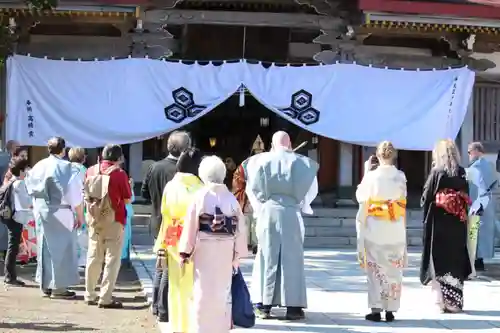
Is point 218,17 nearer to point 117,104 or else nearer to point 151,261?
point 117,104

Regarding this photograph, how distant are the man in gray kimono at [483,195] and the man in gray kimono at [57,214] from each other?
202 inches

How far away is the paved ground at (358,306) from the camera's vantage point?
6.96m

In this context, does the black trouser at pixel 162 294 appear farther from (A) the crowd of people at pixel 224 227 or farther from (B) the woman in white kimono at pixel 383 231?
(B) the woman in white kimono at pixel 383 231

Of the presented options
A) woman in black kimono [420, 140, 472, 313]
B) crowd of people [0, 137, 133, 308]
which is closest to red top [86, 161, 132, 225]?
crowd of people [0, 137, 133, 308]

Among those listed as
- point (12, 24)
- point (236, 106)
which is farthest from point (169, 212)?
point (236, 106)

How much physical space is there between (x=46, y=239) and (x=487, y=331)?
461cm

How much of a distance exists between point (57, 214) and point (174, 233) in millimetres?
2712

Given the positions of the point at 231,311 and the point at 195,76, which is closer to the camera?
the point at 231,311

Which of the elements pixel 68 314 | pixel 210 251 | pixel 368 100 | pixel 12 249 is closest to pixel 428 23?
pixel 368 100

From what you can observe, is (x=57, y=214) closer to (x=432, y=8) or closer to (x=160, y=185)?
(x=160, y=185)

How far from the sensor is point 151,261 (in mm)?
10969

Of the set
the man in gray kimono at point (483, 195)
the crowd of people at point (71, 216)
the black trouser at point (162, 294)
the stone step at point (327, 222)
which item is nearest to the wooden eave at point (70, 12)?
the crowd of people at point (71, 216)

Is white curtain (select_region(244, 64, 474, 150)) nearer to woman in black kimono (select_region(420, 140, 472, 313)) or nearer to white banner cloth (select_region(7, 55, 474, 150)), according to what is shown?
white banner cloth (select_region(7, 55, 474, 150))

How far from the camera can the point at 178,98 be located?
42.8ft
